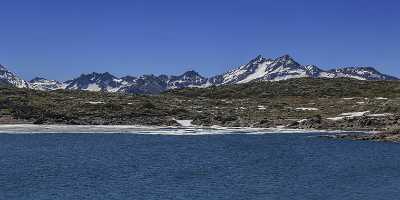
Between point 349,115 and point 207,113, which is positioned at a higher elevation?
point 207,113

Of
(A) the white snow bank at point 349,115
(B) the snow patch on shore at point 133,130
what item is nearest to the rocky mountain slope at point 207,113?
(A) the white snow bank at point 349,115

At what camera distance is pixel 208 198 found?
46.8m

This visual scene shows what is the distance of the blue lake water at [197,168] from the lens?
49312 mm

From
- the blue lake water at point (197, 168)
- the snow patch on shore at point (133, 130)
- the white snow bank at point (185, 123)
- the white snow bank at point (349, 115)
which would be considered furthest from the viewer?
the white snow bank at point (349, 115)

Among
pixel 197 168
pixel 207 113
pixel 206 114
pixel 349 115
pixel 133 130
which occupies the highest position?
pixel 207 113

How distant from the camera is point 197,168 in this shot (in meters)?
63.9

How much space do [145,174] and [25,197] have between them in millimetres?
14665

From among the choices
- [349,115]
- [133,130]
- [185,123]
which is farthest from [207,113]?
[133,130]

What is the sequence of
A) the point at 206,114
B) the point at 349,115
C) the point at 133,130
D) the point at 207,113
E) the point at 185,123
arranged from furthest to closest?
the point at 207,113
the point at 206,114
the point at 349,115
the point at 185,123
the point at 133,130

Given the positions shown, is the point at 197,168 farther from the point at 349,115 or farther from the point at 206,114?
the point at 206,114

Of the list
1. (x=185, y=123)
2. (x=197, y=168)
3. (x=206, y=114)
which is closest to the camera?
(x=197, y=168)

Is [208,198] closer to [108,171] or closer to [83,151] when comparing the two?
[108,171]

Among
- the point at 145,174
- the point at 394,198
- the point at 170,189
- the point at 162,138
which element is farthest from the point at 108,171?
the point at 162,138

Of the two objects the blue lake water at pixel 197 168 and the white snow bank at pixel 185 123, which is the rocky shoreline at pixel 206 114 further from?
the blue lake water at pixel 197 168
